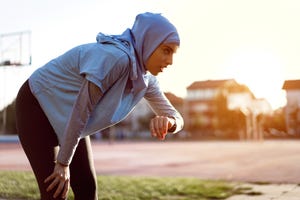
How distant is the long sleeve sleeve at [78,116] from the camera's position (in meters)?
1.58

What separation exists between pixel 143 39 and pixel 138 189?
3.97m

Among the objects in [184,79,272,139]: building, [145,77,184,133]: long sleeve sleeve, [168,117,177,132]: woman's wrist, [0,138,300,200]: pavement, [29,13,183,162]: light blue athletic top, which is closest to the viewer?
[29,13,183,162]: light blue athletic top

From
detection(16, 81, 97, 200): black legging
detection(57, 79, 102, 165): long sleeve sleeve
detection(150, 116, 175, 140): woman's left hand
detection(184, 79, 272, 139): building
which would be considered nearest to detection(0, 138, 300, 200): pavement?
detection(16, 81, 97, 200): black legging

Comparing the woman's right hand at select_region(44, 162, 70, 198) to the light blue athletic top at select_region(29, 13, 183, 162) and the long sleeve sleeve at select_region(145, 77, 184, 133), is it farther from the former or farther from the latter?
the long sleeve sleeve at select_region(145, 77, 184, 133)

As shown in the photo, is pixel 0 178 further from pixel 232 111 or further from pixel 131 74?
pixel 232 111

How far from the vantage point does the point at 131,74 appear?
1.67 metres

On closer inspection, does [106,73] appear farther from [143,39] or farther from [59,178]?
[59,178]

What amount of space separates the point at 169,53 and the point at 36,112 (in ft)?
1.83

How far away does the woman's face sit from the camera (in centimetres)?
168

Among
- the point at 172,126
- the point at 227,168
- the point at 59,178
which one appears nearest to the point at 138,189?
the point at 172,126

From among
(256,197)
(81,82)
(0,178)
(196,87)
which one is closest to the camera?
(81,82)

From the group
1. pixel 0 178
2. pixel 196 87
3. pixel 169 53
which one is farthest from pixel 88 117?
pixel 196 87

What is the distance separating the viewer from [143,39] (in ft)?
5.50

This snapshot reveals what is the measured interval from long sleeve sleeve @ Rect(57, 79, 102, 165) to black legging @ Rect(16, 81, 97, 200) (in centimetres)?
16
